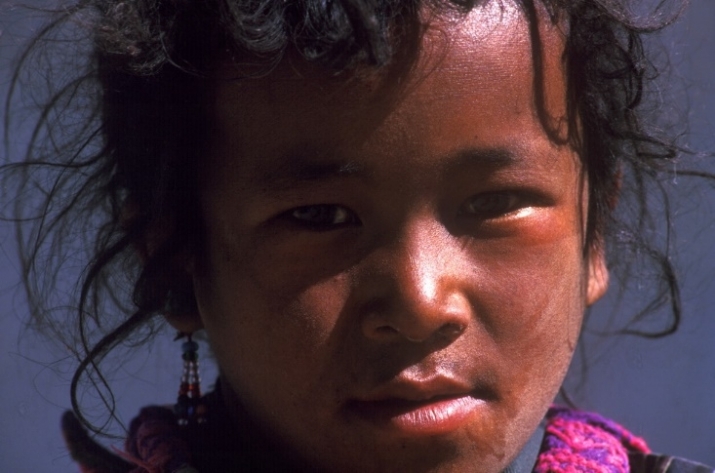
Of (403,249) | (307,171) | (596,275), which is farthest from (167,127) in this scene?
(596,275)

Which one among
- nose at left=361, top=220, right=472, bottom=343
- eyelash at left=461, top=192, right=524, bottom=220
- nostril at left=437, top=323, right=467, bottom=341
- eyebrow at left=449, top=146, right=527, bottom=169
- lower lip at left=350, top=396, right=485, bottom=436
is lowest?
lower lip at left=350, top=396, right=485, bottom=436

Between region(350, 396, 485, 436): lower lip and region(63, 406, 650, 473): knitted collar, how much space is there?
0.76ft

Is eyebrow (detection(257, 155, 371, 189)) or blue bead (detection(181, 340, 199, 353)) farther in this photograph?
blue bead (detection(181, 340, 199, 353))

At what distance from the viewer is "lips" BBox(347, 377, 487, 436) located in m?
0.97

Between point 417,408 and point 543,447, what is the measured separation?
292mm

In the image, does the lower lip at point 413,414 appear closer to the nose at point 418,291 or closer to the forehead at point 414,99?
the nose at point 418,291

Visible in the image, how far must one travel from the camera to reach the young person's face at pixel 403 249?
3.12 ft

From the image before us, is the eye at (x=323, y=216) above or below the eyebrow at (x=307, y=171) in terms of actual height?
below

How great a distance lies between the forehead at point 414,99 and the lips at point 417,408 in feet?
0.77

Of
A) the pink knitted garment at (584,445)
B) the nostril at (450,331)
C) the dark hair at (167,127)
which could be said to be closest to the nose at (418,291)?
the nostril at (450,331)

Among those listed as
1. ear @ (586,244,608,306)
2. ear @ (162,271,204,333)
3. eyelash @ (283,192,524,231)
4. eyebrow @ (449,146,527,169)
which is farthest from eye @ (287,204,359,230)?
ear @ (586,244,608,306)

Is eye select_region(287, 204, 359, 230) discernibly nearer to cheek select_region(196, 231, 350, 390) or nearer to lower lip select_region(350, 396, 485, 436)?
cheek select_region(196, 231, 350, 390)

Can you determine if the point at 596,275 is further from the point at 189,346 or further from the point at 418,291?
the point at 189,346

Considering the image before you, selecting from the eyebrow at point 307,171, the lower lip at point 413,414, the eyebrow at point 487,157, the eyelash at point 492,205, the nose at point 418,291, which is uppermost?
the eyebrow at point 307,171
